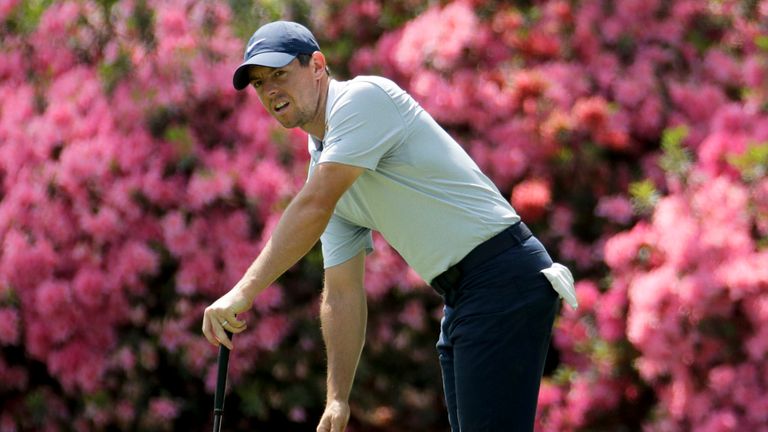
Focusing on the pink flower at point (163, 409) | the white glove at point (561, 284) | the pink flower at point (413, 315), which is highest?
the white glove at point (561, 284)

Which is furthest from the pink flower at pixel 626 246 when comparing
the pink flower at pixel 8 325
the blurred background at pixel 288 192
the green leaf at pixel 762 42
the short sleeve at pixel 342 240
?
the pink flower at pixel 8 325

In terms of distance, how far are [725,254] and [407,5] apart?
8.49 ft

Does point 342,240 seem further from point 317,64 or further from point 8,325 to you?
point 8,325

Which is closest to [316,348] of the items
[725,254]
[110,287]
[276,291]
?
[276,291]

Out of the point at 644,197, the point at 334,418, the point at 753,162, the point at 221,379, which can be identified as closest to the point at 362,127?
the point at 221,379

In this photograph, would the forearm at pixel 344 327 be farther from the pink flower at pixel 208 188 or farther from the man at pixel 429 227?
the pink flower at pixel 208 188

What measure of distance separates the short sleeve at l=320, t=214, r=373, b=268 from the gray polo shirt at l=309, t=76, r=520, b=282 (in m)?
0.27

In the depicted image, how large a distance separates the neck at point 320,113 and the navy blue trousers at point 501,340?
542mm

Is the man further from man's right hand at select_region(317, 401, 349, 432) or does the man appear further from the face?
man's right hand at select_region(317, 401, 349, 432)

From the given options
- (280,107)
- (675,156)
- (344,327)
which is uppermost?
(280,107)

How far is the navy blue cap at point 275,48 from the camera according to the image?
10.8 ft

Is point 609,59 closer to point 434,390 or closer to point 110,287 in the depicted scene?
point 434,390

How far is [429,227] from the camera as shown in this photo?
134 inches

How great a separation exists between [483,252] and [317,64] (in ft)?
2.15
